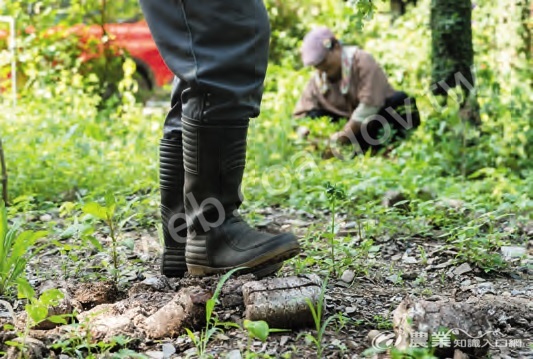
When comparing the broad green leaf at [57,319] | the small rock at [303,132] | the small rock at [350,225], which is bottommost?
the small rock at [350,225]

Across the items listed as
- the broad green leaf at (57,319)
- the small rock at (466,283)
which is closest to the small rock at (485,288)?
the small rock at (466,283)

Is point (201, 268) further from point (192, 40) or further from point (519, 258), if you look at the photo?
point (519, 258)

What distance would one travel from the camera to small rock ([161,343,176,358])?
2.21 meters

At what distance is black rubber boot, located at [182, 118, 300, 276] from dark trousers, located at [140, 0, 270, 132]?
0.06 meters

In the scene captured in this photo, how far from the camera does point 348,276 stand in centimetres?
298

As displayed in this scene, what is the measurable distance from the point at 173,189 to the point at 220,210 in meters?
0.30

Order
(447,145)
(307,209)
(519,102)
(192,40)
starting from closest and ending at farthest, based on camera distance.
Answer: (192,40) < (307,209) < (447,145) < (519,102)

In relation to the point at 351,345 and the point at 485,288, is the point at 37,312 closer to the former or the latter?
the point at 351,345

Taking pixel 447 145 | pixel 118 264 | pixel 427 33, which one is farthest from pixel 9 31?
pixel 118 264

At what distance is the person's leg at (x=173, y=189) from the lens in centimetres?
283

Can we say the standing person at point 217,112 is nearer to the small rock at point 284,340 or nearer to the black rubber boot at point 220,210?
the black rubber boot at point 220,210

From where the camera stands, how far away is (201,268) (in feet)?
8.77

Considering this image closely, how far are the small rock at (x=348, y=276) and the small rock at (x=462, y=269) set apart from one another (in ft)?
1.44

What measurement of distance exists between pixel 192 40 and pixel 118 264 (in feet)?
3.82
